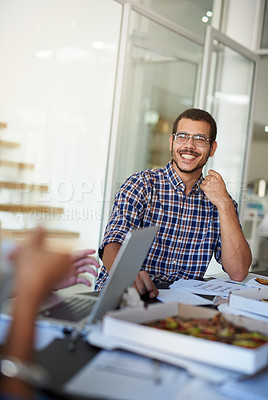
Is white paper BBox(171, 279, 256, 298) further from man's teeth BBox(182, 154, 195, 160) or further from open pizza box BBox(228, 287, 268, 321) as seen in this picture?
man's teeth BBox(182, 154, 195, 160)

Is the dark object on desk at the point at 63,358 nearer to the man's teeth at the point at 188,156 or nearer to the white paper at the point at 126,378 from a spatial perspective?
the white paper at the point at 126,378

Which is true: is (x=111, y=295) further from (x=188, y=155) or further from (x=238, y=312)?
(x=188, y=155)


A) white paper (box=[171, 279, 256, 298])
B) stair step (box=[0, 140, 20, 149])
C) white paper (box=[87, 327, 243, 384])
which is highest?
stair step (box=[0, 140, 20, 149])

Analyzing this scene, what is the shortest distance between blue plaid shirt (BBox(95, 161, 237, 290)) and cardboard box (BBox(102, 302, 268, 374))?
3.58ft

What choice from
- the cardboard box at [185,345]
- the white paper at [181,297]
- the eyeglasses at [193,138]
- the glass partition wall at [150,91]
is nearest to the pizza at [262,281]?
the white paper at [181,297]

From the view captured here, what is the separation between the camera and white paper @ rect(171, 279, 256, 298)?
1.87 metres

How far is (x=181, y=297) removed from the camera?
1730mm

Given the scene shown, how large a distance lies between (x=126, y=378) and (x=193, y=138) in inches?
65.0

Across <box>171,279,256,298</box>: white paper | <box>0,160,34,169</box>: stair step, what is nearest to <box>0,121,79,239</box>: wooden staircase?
<box>0,160,34,169</box>: stair step

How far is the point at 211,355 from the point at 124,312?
242 millimetres

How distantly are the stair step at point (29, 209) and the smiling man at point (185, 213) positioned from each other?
0.92 metres

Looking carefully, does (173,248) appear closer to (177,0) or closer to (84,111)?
(84,111)

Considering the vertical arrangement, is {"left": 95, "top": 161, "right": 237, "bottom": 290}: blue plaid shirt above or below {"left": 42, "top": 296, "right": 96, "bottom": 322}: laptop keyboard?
above

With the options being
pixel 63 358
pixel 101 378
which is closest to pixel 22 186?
pixel 63 358
